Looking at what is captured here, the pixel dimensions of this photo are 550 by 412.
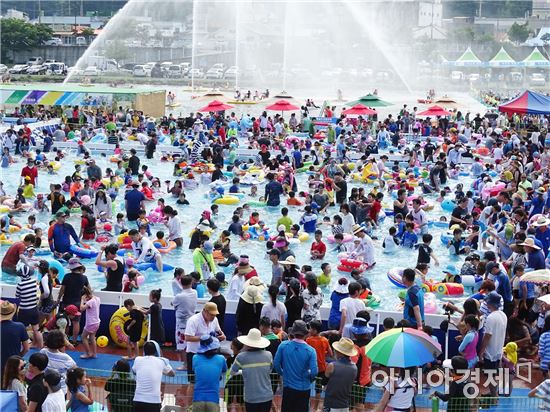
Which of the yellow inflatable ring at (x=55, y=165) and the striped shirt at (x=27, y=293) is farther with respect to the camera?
the yellow inflatable ring at (x=55, y=165)

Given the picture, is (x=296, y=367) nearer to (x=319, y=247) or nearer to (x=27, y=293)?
(x=27, y=293)

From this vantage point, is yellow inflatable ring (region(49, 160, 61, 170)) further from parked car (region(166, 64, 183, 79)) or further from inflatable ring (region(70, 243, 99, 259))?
parked car (region(166, 64, 183, 79))

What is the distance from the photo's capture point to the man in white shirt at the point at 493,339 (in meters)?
11.4

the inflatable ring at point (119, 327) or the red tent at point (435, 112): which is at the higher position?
the red tent at point (435, 112)

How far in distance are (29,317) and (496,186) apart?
14.3 meters

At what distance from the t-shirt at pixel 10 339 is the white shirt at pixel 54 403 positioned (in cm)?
205

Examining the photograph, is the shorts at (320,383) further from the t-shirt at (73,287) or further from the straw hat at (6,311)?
the t-shirt at (73,287)

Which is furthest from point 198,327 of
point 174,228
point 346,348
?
point 174,228

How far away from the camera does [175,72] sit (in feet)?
275

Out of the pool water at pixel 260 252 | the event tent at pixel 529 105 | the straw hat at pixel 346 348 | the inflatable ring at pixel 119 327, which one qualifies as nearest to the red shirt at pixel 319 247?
the pool water at pixel 260 252

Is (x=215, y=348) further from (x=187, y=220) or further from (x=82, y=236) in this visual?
(x=187, y=220)

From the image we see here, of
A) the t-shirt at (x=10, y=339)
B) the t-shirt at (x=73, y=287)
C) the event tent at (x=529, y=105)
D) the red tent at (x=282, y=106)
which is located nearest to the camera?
the t-shirt at (x=10, y=339)

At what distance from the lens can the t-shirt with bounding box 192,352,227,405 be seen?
9.52 m

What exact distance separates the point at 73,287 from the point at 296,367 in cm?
445
